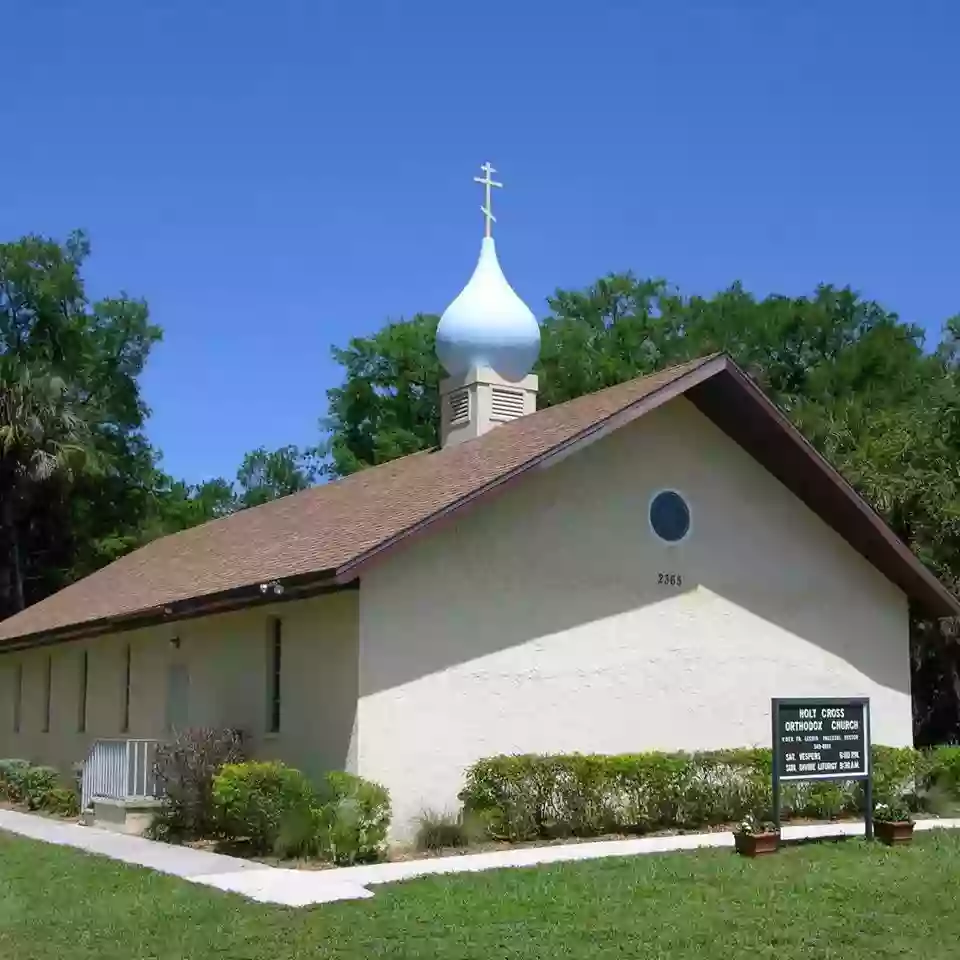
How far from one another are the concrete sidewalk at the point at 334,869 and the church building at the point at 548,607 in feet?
5.81

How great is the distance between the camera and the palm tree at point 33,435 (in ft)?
137

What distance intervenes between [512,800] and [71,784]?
396 inches

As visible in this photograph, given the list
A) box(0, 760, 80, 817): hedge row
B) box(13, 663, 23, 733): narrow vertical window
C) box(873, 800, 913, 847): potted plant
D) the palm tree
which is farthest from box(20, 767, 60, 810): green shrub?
the palm tree

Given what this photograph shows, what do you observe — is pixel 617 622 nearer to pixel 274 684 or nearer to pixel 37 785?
pixel 274 684

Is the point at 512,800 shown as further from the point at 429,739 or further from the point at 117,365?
the point at 117,365

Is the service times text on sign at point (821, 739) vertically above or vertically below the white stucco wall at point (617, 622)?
below

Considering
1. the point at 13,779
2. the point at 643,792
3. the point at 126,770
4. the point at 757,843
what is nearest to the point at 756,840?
the point at 757,843

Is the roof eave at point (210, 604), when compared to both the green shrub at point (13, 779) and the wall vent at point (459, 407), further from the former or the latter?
the wall vent at point (459, 407)

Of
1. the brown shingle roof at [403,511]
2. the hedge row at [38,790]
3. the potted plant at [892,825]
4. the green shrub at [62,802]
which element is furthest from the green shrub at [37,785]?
the potted plant at [892,825]

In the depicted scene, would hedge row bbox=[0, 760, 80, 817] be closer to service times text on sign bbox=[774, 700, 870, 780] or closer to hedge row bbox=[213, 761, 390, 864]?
hedge row bbox=[213, 761, 390, 864]

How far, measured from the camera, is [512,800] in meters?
16.4

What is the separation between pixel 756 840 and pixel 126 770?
930 cm

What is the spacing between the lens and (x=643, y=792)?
56.7ft

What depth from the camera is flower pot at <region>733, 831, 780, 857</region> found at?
14047 millimetres
